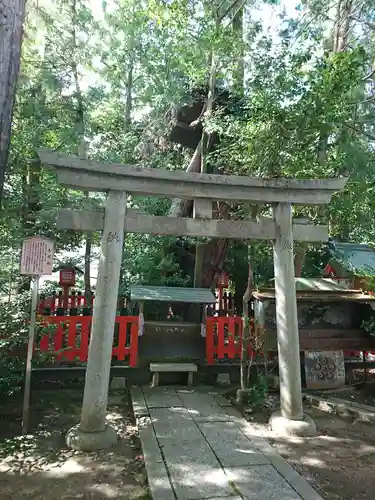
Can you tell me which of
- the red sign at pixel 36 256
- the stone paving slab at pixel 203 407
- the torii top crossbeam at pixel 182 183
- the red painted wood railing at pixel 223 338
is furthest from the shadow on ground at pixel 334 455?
the red sign at pixel 36 256

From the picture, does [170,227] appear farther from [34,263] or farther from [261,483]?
[261,483]

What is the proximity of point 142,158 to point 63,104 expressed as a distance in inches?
108

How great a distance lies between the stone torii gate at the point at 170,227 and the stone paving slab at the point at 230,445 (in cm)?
62

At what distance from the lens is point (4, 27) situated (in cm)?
299

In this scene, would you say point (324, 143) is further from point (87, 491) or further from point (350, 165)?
point (87, 491)

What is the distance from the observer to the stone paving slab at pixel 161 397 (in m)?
5.46

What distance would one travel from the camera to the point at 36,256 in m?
4.60

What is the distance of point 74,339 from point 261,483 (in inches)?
161

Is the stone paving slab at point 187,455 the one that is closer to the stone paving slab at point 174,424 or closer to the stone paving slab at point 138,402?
the stone paving slab at point 174,424

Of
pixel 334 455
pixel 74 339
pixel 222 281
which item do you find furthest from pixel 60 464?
pixel 222 281

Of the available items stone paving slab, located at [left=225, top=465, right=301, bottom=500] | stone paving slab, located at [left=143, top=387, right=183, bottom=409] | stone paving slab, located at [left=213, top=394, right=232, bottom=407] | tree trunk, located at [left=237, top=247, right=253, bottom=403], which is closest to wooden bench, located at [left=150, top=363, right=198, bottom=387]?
stone paving slab, located at [left=143, top=387, right=183, bottom=409]

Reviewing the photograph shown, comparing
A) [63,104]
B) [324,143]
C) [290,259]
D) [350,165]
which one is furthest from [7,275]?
[350,165]

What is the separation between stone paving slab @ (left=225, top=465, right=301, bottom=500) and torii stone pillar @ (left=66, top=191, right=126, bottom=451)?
5.19 ft

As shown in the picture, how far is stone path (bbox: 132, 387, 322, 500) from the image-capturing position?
3.09 m
